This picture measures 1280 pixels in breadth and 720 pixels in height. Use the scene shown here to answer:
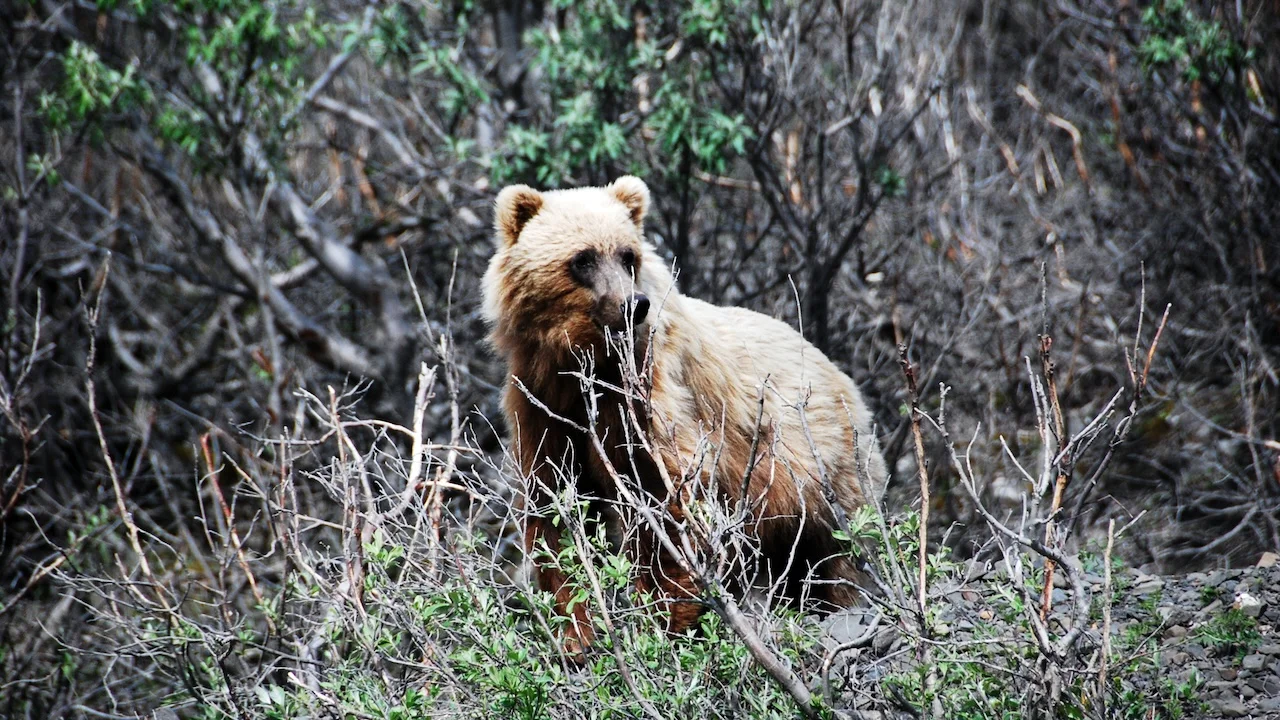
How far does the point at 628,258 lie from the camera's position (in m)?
5.25

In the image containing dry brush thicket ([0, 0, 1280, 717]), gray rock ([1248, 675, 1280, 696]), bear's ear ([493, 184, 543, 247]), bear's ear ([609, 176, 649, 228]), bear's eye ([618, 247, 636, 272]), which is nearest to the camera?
gray rock ([1248, 675, 1280, 696])

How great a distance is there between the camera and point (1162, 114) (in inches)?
422

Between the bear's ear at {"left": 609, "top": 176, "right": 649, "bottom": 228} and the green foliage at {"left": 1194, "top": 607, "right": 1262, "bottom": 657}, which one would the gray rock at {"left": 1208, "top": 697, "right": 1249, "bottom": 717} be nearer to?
the green foliage at {"left": 1194, "top": 607, "right": 1262, "bottom": 657}

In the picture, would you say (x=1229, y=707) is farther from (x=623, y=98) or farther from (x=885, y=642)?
(x=623, y=98)

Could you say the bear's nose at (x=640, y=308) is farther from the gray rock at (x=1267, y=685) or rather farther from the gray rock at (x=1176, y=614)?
the gray rock at (x=1267, y=685)

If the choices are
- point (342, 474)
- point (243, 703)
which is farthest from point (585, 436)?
point (243, 703)

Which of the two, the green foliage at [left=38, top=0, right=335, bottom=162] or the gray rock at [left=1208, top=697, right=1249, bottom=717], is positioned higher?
the green foliage at [left=38, top=0, right=335, bottom=162]

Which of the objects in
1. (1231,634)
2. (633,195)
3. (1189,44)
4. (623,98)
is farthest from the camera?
(1189,44)

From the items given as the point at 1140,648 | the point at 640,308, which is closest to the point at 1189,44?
the point at 640,308

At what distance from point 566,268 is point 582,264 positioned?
86 mm

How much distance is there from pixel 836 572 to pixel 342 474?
2834 millimetres

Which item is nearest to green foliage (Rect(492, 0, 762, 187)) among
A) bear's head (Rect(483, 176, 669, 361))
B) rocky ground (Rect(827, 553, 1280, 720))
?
bear's head (Rect(483, 176, 669, 361))

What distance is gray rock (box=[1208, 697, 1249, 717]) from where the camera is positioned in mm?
3809

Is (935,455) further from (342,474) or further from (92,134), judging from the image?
(92,134)
